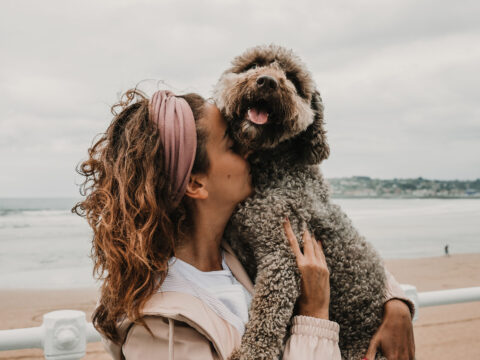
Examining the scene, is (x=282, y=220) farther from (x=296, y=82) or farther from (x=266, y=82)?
(x=296, y=82)

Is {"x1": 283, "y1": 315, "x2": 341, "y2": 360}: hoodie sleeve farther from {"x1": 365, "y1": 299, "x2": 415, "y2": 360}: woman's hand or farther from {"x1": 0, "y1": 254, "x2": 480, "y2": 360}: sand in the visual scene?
{"x1": 0, "y1": 254, "x2": 480, "y2": 360}: sand

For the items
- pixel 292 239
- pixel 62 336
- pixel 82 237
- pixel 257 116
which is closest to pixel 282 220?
pixel 292 239

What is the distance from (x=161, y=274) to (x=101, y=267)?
30 cm

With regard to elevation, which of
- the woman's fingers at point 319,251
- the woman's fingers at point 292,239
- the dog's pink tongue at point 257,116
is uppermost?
the dog's pink tongue at point 257,116

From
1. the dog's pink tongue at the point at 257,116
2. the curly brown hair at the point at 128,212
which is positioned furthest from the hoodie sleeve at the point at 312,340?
the dog's pink tongue at the point at 257,116

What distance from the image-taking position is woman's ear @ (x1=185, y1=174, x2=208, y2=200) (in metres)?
2.03

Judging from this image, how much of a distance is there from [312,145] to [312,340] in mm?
1010

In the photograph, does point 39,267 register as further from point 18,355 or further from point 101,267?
point 101,267

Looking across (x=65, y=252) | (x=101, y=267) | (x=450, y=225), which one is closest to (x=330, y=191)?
(x=101, y=267)

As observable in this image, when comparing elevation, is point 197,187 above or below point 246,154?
below

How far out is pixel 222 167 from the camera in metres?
2.08

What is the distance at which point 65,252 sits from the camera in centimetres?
1617

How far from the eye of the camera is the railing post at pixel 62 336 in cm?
212

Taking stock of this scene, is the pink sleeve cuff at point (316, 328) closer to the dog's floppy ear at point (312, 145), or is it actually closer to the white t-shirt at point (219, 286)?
the white t-shirt at point (219, 286)
